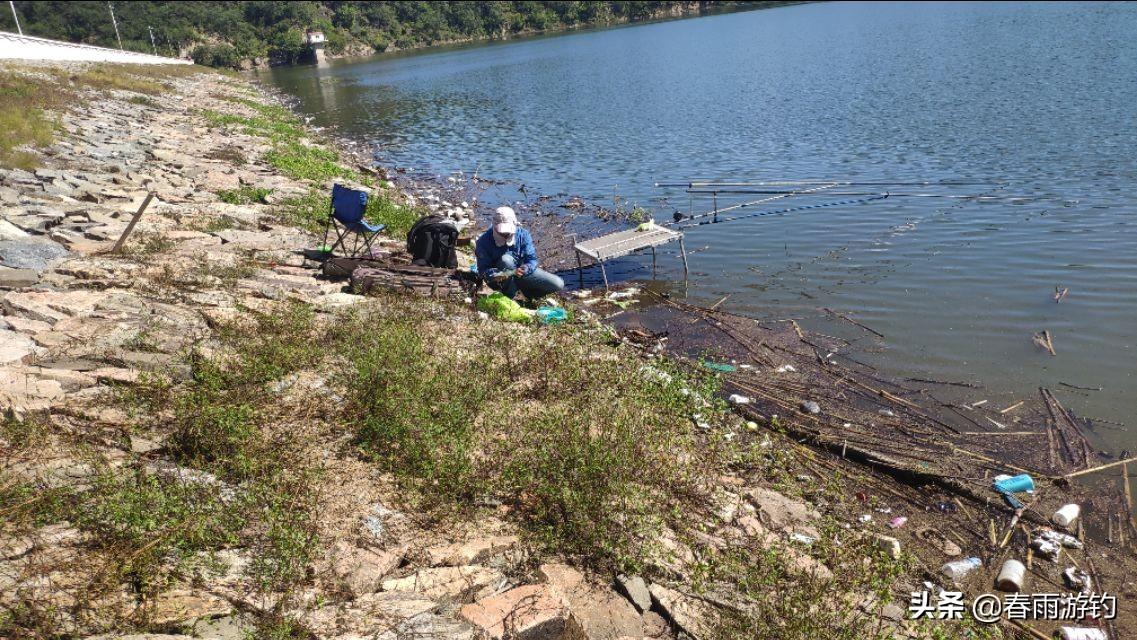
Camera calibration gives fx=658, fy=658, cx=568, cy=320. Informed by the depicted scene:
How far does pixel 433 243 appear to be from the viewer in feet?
33.0

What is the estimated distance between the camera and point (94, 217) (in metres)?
10.6

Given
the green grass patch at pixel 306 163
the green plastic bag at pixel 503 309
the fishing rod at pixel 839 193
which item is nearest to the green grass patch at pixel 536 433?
the green plastic bag at pixel 503 309

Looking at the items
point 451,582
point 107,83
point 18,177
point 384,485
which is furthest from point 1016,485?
point 107,83

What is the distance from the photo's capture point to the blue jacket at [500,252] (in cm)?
996

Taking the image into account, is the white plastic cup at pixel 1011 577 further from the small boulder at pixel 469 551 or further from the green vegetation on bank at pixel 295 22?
the green vegetation on bank at pixel 295 22

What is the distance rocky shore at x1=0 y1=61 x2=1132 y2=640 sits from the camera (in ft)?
12.6

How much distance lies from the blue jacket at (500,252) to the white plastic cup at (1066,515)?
6.81 metres

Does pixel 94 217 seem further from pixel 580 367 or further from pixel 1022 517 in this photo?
pixel 1022 517

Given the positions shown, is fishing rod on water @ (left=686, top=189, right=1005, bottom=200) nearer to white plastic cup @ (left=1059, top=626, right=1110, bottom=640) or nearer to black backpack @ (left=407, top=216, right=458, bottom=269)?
black backpack @ (left=407, top=216, right=458, bottom=269)

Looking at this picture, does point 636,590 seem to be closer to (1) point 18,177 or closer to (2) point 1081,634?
(2) point 1081,634

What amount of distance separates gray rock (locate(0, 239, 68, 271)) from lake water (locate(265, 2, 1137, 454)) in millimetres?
9206

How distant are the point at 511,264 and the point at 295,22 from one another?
11600 cm

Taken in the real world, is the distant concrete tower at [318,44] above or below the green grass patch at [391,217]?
above

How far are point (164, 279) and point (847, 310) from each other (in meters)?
9.58
